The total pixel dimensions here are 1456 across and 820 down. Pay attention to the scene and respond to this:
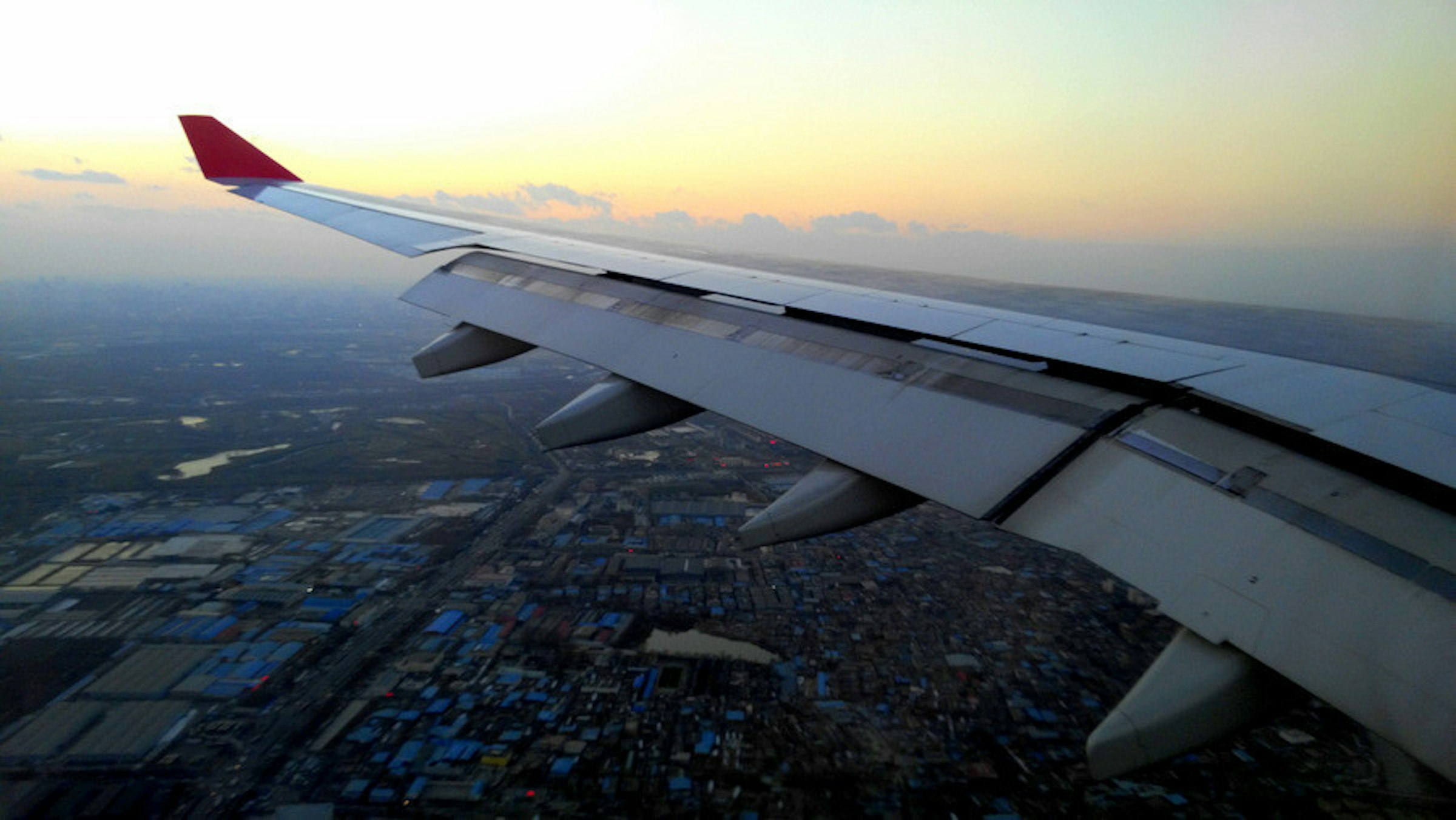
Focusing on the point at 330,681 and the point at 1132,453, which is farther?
the point at 330,681

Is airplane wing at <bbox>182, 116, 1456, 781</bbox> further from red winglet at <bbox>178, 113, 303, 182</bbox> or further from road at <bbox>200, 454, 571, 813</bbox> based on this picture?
road at <bbox>200, 454, 571, 813</bbox>

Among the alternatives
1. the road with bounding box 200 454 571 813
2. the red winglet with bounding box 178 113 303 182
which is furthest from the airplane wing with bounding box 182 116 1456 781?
→ the road with bounding box 200 454 571 813

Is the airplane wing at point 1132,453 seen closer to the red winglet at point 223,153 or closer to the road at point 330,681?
the red winglet at point 223,153

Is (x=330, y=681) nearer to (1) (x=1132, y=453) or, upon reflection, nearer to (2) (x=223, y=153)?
(2) (x=223, y=153)

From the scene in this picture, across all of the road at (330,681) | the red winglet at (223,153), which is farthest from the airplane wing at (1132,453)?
the road at (330,681)

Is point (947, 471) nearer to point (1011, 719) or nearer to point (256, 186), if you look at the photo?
point (1011, 719)

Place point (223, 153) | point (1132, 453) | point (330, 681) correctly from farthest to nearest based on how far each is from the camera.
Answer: point (330, 681) → point (223, 153) → point (1132, 453)

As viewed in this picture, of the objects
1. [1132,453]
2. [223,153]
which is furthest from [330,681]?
[1132,453]
